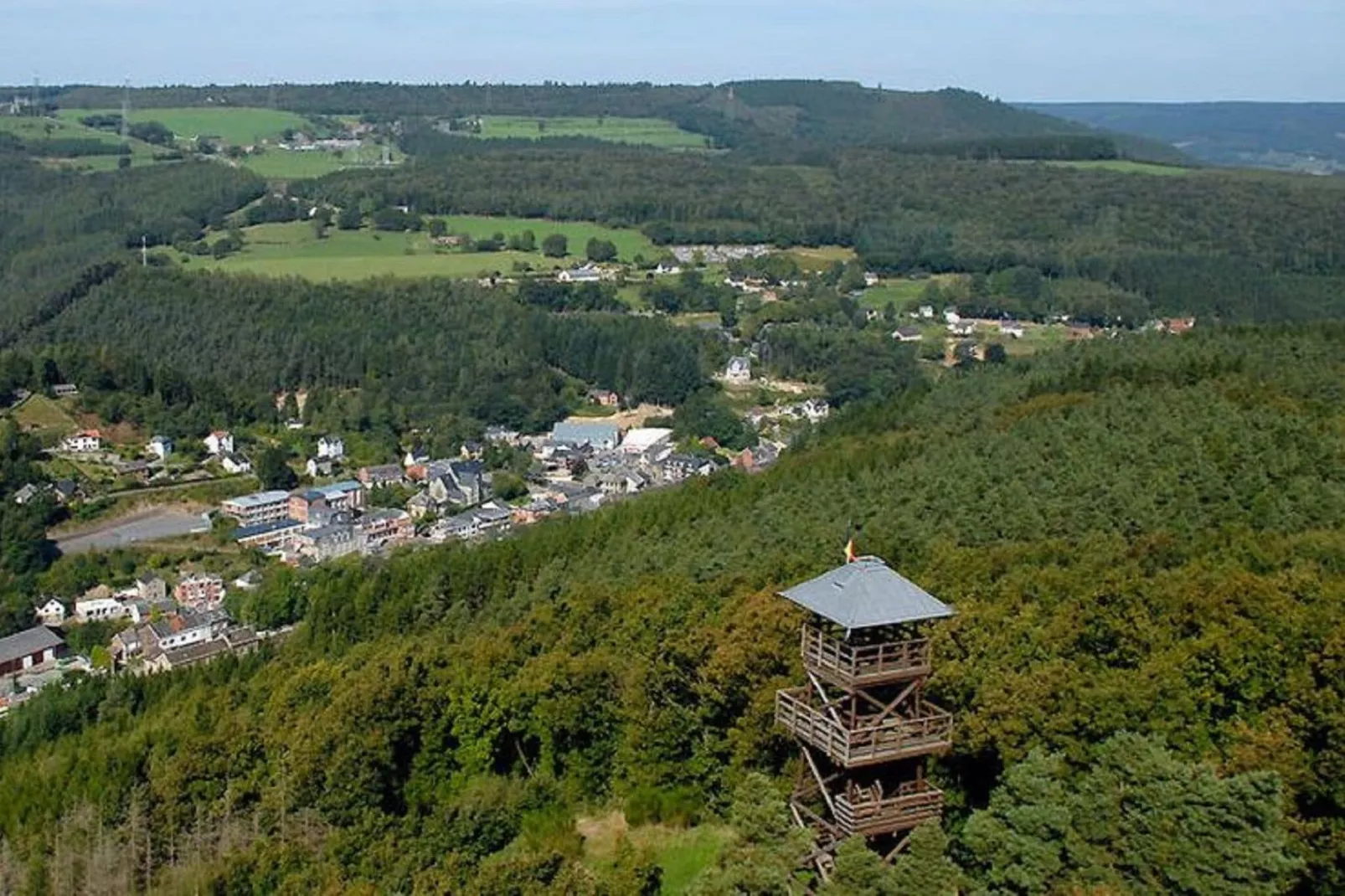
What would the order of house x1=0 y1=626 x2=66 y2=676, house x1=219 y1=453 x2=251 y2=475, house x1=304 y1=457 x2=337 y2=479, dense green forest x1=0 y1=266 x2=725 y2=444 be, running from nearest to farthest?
house x1=0 y1=626 x2=66 y2=676 < house x1=219 y1=453 x2=251 y2=475 < house x1=304 y1=457 x2=337 y2=479 < dense green forest x1=0 y1=266 x2=725 y2=444

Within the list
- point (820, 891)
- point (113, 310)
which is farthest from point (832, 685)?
point (113, 310)

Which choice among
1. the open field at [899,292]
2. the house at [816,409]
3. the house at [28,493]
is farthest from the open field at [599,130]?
the house at [28,493]

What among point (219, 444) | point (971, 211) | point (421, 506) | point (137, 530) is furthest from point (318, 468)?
point (971, 211)

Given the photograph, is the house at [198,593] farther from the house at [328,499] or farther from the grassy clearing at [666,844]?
the grassy clearing at [666,844]

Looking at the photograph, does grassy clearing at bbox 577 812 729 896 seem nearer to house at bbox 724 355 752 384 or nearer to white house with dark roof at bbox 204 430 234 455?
white house with dark roof at bbox 204 430 234 455

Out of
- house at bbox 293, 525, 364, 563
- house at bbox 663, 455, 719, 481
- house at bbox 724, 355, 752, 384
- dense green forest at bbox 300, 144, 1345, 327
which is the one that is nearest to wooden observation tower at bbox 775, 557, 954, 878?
house at bbox 293, 525, 364, 563
